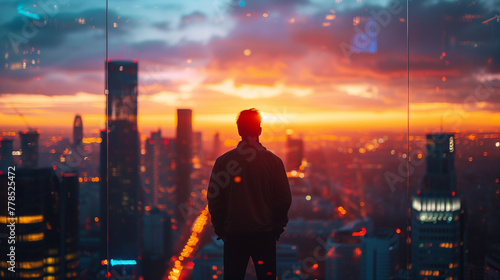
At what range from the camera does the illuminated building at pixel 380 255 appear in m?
2.72

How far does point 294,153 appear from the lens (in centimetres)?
350

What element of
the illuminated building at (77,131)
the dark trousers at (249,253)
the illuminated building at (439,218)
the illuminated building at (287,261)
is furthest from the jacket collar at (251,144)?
the illuminated building at (77,131)

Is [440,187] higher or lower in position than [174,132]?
lower

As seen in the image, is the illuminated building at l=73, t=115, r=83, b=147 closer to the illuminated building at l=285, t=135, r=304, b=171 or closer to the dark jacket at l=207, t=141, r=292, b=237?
the illuminated building at l=285, t=135, r=304, b=171

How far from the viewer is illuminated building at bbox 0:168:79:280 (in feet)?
9.23

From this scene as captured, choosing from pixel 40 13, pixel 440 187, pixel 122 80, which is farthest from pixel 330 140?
pixel 40 13

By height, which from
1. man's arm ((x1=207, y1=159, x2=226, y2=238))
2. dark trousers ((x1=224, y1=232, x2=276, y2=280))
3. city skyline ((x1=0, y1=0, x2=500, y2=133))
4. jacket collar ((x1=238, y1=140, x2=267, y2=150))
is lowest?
dark trousers ((x1=224, y1=232, x2=276, y2=280))

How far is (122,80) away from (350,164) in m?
2.28

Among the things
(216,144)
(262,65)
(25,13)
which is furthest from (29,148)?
(262,65)

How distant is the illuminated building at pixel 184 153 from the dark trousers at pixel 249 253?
219 cm

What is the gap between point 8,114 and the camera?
3010mm

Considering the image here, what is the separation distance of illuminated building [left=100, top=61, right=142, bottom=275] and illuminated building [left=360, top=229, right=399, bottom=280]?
162 cm

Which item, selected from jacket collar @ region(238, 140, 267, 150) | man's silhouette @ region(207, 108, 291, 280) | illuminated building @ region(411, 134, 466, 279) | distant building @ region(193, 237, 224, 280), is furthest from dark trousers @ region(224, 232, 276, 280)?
illuminated building @ region(411, 134, 466, 279)

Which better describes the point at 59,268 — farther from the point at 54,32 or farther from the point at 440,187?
the point at 440,187
